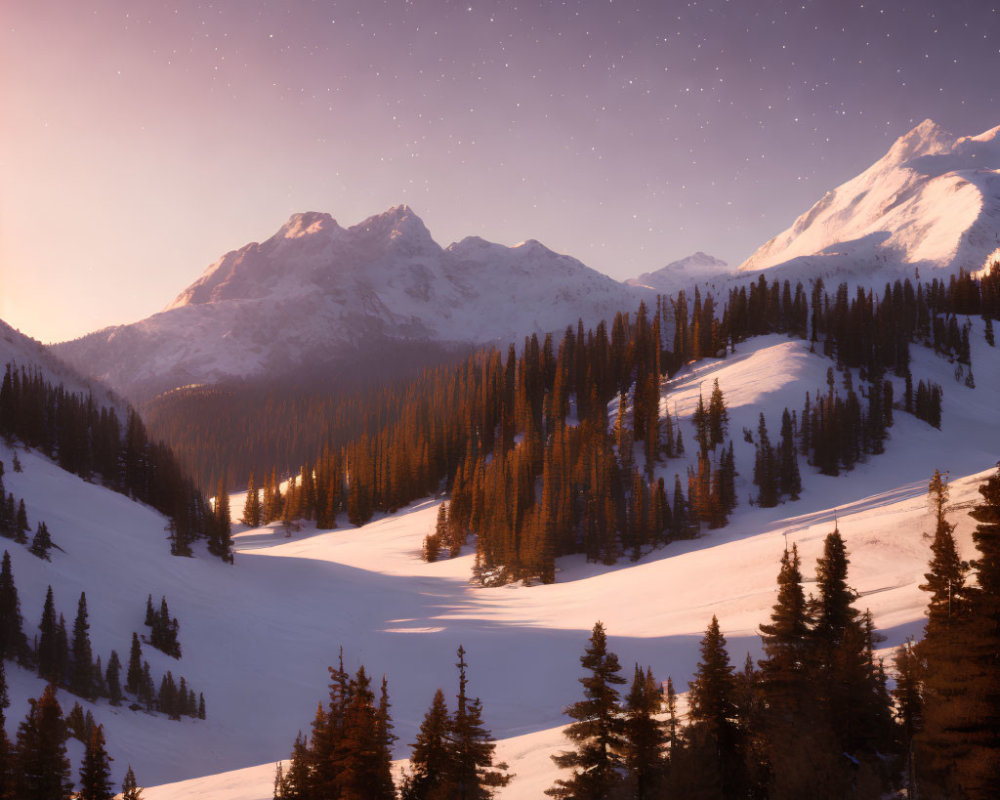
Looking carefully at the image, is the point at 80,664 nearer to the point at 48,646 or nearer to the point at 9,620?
the point at 48,646

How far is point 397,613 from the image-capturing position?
192 feet

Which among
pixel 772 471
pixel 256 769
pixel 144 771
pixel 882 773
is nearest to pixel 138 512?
pixel 144 771

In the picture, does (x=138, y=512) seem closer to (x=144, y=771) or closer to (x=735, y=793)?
(x=144, y=771)

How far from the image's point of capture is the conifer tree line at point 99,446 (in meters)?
77.4

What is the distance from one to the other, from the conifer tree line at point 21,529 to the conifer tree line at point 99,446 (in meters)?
26.2

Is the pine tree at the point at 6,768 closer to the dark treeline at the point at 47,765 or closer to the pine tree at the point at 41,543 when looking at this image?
the dark treeline at the point at 47,765

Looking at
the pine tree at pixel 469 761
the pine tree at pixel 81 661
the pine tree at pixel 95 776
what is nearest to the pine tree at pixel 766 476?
the pine tree at pixel 469 761

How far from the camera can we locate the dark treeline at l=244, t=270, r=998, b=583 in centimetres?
7775

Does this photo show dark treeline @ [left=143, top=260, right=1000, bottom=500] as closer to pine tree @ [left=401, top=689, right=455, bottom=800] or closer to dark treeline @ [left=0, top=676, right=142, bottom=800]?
dark treeline @ [left=0, top=676, right=142, bottom=800]

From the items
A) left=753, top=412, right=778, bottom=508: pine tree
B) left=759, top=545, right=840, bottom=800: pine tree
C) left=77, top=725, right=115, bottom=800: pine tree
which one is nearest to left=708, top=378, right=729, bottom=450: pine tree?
left=753, top=412, right=778, bottom=508: pine tree

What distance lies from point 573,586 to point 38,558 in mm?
45915

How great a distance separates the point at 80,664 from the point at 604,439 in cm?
6904

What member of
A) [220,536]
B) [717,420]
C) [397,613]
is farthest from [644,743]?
[717,420]

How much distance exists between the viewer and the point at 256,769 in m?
29.9
